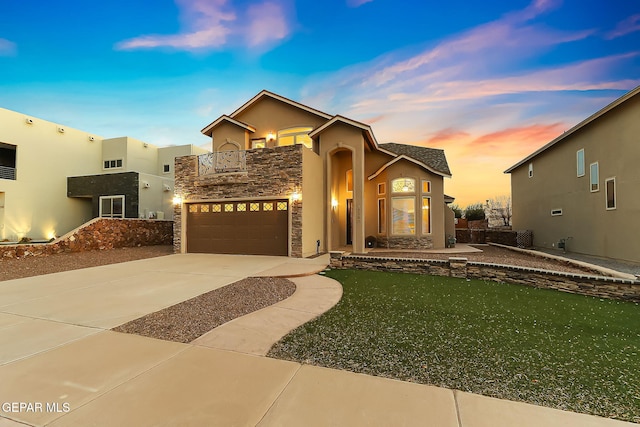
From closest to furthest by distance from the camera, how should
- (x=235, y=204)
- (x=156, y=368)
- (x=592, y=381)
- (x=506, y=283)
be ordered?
(x=592, y=381) < (x=156, y=368) < (x=506, y=283) < (x=235, y=204)

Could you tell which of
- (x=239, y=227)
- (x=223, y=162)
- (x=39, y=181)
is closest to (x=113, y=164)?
(x=39, y=181)

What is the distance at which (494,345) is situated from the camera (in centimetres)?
331

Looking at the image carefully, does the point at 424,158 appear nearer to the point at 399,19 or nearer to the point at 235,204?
the point at 399,19

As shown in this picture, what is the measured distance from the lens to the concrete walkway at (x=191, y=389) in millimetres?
2000

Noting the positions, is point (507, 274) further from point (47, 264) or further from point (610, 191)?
point (47, 264)

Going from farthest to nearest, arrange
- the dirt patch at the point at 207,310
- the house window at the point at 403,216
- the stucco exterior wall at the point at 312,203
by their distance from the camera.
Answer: the house window at the point at 403,216 < the stucco exterior wall at the point at 312,203 < the dirt patch at the point at 207,310

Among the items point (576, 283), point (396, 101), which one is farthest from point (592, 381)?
point (396, 101)

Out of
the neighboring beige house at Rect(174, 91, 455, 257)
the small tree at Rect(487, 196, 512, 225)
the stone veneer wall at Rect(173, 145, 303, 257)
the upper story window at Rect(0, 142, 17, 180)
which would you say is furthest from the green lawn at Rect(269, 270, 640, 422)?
the small tree at Rect(487, 196, 512, 225)

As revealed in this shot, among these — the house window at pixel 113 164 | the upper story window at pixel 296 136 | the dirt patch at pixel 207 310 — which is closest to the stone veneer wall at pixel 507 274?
the dirt patch at pixel 207 310

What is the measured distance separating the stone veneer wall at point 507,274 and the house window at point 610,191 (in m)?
6.88

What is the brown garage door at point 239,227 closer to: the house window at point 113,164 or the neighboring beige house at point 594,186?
the neighboring beige house at point 594,186

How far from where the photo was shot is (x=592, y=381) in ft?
8.24

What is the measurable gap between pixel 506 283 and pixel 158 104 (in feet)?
72.4

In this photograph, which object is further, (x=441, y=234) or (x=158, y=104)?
(x=158, y=104)
